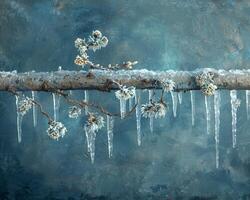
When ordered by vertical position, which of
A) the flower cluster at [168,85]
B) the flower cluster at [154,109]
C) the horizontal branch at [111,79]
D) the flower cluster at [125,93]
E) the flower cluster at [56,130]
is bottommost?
the flower cluster at [56,130]

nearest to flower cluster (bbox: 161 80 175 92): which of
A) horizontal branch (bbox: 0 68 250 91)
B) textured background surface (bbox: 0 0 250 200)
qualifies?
horizontal branch (bbox: 0 68 250 91)

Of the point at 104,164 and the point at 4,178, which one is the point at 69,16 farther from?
the point at 4,178

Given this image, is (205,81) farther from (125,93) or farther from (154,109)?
(125,93)

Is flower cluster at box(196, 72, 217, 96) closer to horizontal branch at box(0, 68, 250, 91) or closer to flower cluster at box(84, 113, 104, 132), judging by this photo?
horizontal branch at box(0, 68, 250, 91)

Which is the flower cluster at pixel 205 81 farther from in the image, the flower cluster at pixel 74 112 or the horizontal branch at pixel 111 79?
the flower cluster at pixel 74 112

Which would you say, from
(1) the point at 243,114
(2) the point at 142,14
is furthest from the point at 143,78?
(1) the point at 243,114

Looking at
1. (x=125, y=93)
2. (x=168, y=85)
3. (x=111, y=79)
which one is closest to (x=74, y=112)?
(x=111, y=79)

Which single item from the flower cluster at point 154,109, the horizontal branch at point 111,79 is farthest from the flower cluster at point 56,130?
the flower cluster at point 154,109
